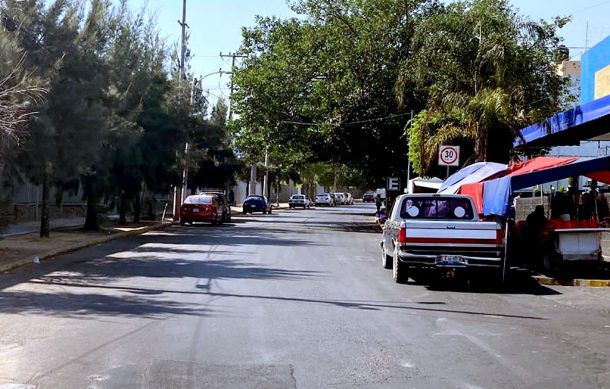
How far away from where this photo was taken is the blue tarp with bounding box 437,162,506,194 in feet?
61.0

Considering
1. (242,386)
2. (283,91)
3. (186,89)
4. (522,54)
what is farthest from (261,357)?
(283,91)

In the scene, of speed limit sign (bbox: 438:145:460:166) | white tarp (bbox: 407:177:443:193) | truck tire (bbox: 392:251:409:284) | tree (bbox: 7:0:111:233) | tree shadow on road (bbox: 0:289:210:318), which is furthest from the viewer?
white tarp (bbox: 407:177:443:193)

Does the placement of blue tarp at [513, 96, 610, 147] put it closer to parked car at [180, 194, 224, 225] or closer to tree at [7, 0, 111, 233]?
tree at [7, 0, 111, 233]

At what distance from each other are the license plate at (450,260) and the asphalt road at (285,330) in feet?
1.86

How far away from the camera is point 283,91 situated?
124ft

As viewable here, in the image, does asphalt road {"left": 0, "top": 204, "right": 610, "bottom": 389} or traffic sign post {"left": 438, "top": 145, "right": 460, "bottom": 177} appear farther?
traffic sign post {"left": 438, "top": 145, "right": 460, "bottom": 177}

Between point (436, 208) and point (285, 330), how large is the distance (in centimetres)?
744

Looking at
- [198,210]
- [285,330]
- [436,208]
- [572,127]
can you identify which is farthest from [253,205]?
[285,330]

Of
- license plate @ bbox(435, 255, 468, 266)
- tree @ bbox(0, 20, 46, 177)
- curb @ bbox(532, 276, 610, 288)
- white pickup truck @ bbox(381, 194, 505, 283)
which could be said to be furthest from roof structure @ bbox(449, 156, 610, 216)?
tree @ bbox(0, 20, 46, 177)

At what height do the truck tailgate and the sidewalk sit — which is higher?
the truck tailgate

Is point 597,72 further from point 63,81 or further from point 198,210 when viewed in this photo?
point 198,210

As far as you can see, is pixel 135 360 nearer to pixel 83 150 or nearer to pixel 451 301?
pixel 451 301

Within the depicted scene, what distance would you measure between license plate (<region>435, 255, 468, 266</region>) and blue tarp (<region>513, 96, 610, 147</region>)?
4.26 metres

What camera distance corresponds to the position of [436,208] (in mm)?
16094
